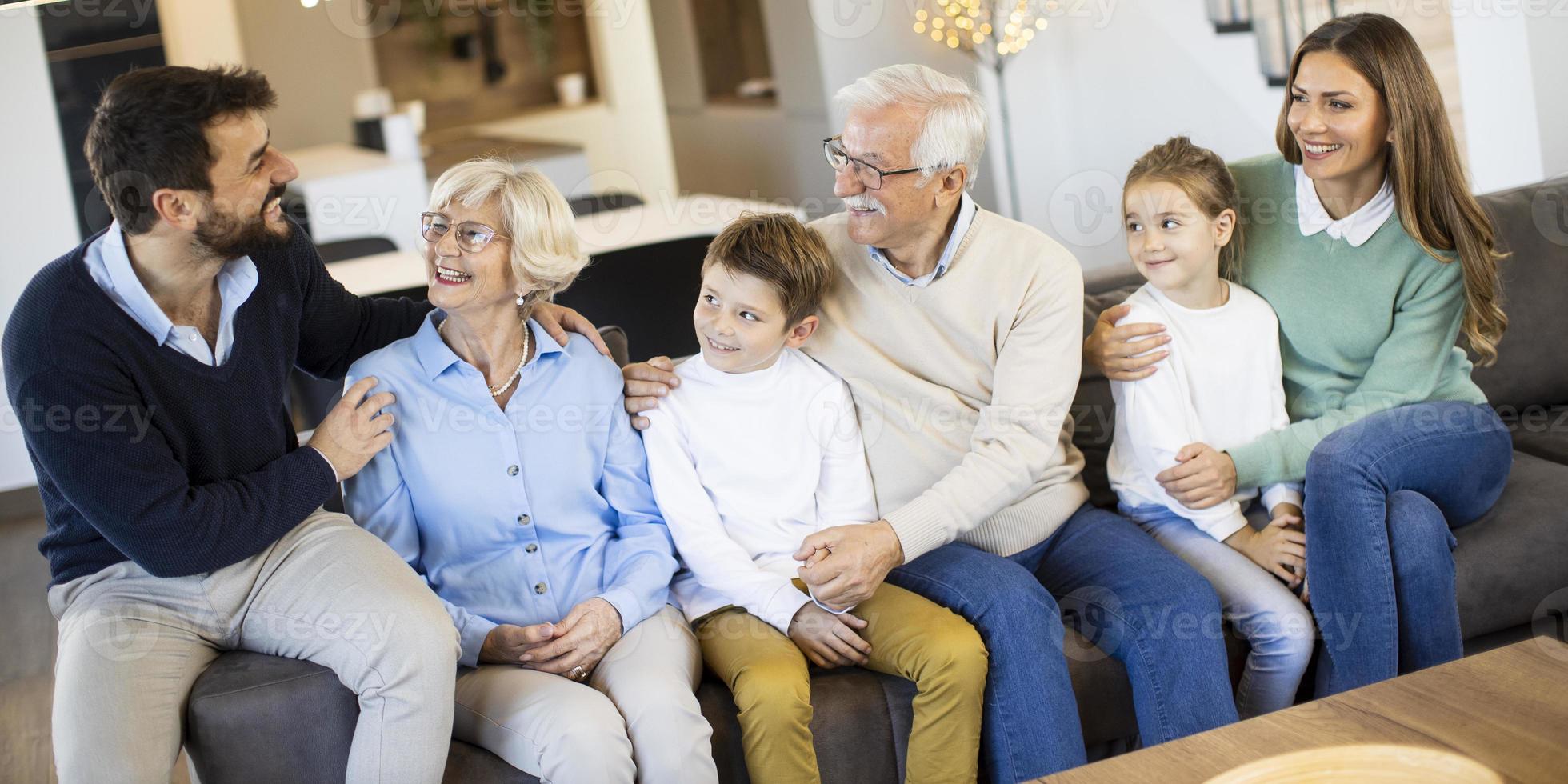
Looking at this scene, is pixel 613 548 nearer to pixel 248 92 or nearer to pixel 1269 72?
pixel 248 92

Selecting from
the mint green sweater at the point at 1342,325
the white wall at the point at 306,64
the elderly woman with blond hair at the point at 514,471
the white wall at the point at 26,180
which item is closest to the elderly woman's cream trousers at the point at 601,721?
the elderly woman with blond hair at the point at 514,471

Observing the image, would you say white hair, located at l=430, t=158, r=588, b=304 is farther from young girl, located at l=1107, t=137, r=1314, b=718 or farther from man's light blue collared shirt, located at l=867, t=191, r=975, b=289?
young girl, located at l=1107, t=137, r=1314, b=718

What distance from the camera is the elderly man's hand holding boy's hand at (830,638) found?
1914 millimetres

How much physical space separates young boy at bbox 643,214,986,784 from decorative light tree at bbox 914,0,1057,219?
3292mm

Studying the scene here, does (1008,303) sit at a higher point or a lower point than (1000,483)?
higher

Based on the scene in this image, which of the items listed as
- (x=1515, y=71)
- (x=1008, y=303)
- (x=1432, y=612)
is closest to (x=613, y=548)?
(x=1008, y=303)

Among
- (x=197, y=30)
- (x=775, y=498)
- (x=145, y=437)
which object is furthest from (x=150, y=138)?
(x=197, y=30)

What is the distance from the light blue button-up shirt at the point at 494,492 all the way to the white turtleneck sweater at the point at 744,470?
7 cm

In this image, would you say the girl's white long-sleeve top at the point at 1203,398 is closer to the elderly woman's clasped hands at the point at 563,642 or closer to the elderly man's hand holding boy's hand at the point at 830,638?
the elderly man's hand holding boy's hand at the point at 830,638

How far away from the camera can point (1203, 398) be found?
7.29 ft

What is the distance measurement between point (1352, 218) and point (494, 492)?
151cm

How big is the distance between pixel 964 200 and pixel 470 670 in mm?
1080

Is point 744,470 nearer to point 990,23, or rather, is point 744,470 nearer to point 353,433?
point 353,433

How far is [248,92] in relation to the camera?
1.81m
